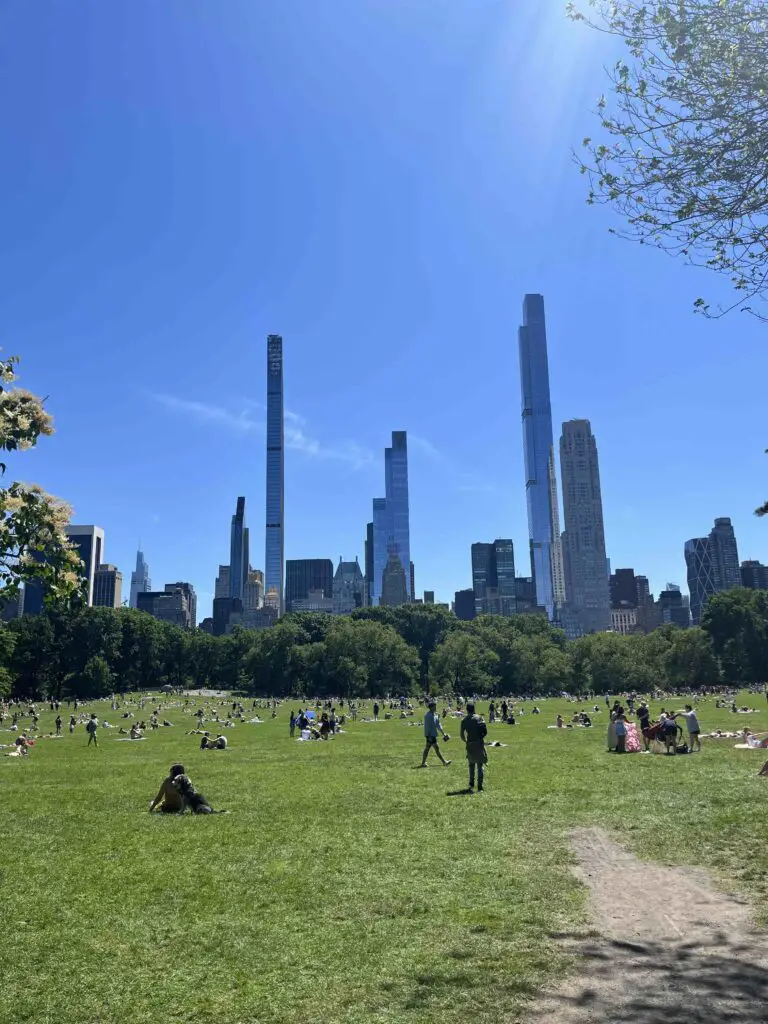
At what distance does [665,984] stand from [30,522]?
A: 22.5ft

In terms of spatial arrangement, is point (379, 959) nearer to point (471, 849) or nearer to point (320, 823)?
point (471, 849)

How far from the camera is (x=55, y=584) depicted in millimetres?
7383

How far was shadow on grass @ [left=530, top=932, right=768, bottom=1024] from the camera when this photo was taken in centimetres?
526

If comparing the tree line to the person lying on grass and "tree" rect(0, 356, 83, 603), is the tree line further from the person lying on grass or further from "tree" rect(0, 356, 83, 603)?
"tree" rect(0, 356, 83, 603)

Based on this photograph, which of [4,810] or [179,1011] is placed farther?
[4,810]

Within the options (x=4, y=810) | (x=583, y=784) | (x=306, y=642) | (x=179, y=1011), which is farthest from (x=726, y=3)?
(x=306, y=642)

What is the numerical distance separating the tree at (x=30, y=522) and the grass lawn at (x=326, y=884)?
3402 millimetres

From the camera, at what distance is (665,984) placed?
576 centimetres

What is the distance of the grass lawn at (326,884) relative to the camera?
5.77 meters

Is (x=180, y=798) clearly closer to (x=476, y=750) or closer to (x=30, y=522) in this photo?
(x=476, y=750)

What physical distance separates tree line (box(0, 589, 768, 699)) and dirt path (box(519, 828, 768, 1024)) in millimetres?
86037

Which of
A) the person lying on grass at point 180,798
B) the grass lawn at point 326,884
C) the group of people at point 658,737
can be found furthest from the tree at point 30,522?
the group of people at point 658,737

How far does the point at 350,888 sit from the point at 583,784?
8.41m

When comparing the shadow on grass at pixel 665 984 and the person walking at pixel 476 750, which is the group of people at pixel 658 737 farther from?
the shadow on grass at pixel 665 984
